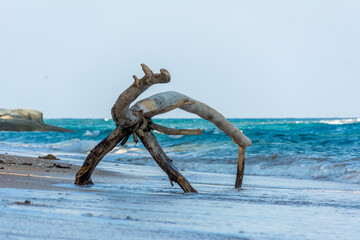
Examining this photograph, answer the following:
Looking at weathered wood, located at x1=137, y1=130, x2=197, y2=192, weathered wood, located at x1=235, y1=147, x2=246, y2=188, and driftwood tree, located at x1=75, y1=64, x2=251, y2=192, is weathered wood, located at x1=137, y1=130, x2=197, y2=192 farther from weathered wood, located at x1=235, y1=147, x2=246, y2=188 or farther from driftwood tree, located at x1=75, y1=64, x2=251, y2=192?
weathered wood, located at x1=235, y1=147, x2=246, y2=188

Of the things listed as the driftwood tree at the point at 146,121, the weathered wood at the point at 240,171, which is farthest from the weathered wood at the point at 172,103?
the weathered wood at the point at 240,171

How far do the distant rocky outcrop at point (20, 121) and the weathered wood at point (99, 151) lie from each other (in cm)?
3463

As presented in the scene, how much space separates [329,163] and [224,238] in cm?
816

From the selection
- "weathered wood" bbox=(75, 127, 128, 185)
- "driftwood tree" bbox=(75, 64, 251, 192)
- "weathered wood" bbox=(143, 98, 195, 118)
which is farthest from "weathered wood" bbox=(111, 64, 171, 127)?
"weathered wood" bbox=(75, 127, 128, 185)

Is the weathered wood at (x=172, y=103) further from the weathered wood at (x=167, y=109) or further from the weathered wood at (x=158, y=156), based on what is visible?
the weathered wood at (x=158, y=156)

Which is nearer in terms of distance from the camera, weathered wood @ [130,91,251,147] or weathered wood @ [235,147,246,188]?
weathered wood @ [130,91,251,147]

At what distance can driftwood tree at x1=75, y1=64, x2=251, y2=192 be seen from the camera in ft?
16.1

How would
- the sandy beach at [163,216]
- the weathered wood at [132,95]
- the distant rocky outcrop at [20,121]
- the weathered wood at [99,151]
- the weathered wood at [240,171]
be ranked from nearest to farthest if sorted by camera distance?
the sandy beach at [163,216] < the weathered wood at [132,95] < the weathered wood at [99,151] < the weathered wood at [240,171] < the distant rocky outcrop at [20,121]

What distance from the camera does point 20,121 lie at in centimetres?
3962

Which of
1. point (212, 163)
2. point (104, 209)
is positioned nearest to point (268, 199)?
point (104, 209)

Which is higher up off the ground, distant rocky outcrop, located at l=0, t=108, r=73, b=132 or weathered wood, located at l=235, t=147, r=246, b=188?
weathered wood, located at l=235, t=147, r=246, b=188

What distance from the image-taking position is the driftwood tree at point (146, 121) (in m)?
4.91

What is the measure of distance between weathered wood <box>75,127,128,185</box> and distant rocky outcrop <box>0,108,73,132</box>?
114 feet

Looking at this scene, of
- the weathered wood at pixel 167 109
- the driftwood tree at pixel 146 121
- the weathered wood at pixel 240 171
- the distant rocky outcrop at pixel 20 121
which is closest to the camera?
the driftwood tree at pixel 146 121
